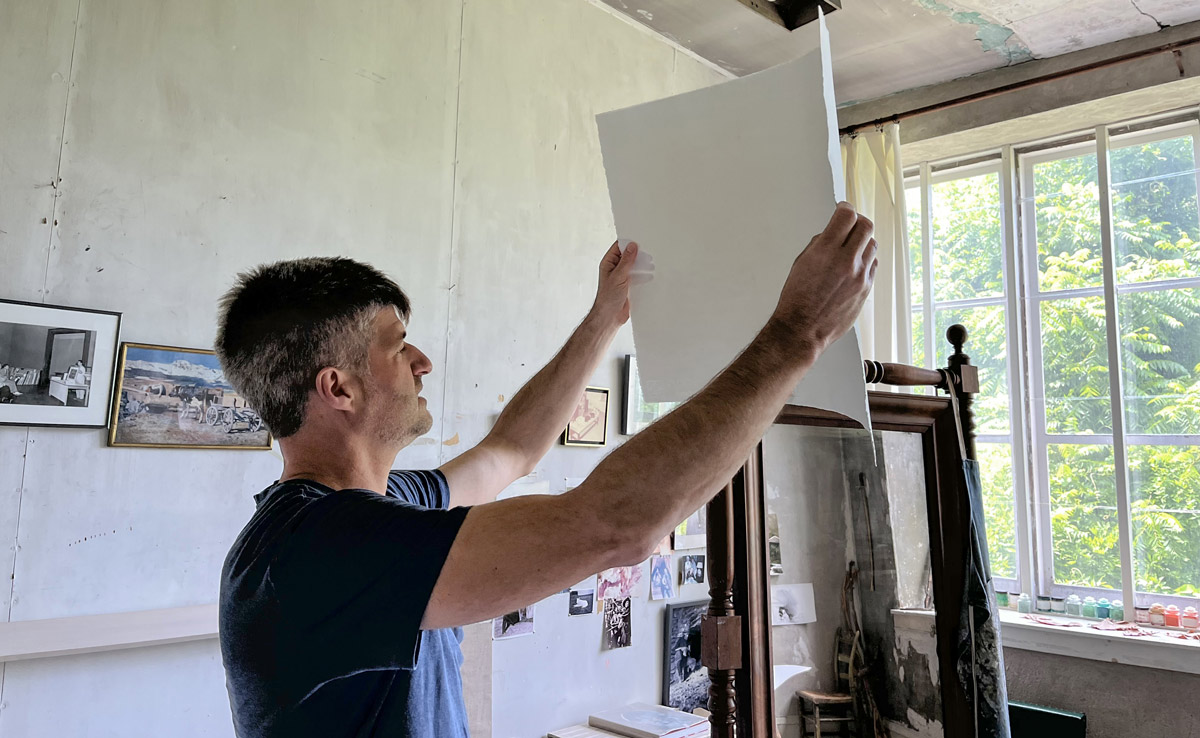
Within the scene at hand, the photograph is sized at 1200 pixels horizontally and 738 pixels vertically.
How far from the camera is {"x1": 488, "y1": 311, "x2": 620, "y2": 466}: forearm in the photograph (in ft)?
4.34

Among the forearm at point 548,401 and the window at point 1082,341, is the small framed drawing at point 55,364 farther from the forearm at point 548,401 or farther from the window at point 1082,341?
the window at point 1082,341

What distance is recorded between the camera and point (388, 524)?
0.77 meters

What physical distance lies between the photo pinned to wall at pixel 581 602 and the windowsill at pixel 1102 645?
1.77m

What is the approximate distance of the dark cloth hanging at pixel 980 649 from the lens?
1651 millimetres

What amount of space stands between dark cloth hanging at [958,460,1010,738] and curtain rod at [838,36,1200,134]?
6.63 ft

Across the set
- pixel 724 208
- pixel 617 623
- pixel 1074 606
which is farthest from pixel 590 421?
pixel 1074 606

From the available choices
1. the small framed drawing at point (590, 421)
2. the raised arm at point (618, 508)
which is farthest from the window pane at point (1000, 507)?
the raised arm at point (618, 508)

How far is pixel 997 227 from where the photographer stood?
3729mm

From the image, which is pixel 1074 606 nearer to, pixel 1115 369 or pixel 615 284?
pixel 1115 369

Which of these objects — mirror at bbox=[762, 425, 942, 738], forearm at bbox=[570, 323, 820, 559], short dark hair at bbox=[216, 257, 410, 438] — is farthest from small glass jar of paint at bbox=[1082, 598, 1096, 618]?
short dark hair at bbox=[216, 257, 410, 438]

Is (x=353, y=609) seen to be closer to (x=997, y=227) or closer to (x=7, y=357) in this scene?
(x=7, y=357)

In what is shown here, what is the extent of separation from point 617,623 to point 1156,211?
2.84 m

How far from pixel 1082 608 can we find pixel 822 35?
10.8 ft

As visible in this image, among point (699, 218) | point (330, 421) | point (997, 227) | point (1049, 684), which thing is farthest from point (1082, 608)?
point (330, 421)
